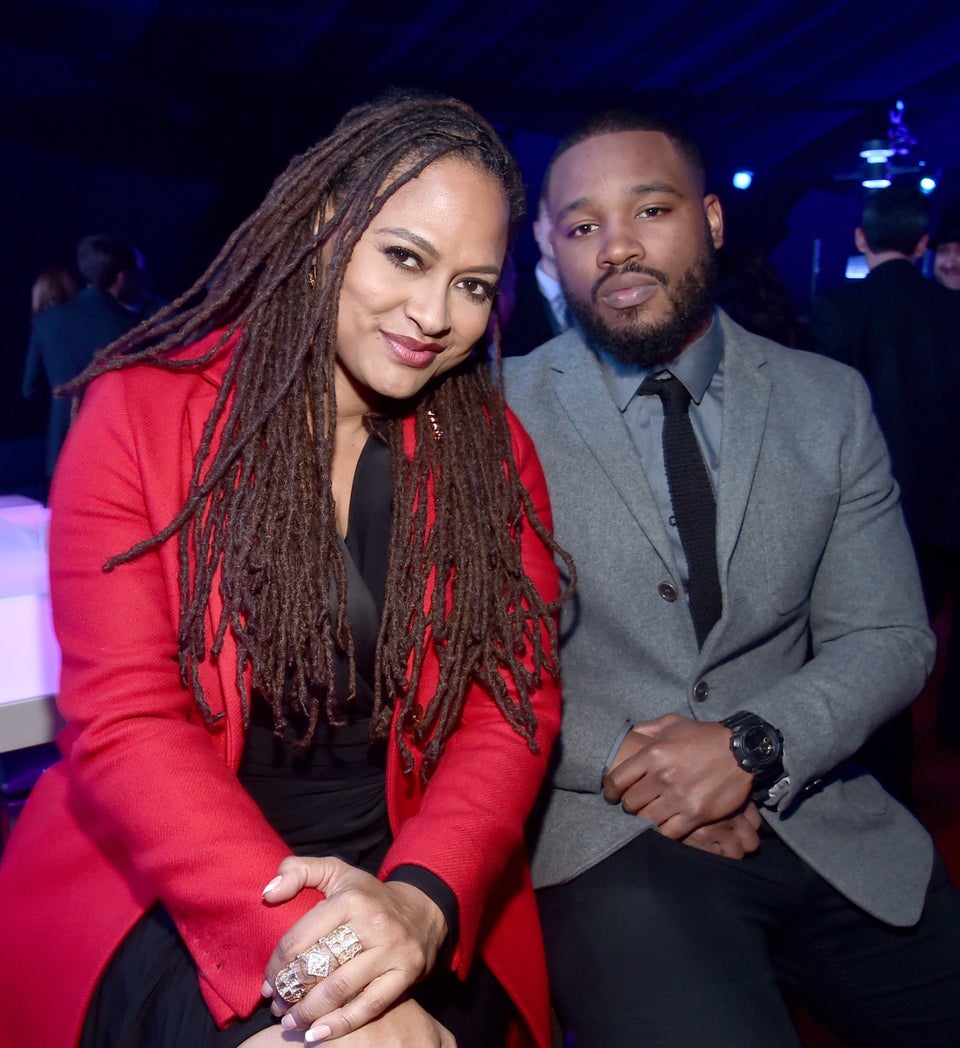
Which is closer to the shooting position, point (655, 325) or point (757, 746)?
point (757, 746)

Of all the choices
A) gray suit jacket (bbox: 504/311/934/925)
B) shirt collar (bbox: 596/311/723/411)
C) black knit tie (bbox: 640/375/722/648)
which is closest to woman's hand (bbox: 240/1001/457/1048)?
gray suit jacket (bbox: 504/311/934/925)

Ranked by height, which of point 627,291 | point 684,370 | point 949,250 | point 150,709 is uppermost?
point 949,250

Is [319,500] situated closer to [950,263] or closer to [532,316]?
[532,316]

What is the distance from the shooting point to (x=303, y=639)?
4.19 ft

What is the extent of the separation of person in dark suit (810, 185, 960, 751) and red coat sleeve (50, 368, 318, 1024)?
2598 millimetres

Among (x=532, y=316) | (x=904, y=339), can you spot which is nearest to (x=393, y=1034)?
(x=532, y=316)

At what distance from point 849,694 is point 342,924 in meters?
0.95

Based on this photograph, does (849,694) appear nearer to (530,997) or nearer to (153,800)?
(530,997)

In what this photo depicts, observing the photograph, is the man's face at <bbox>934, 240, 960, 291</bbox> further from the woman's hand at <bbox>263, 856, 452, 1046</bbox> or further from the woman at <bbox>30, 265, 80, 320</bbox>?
the woman's hand at <bbox>263, 856, 452, 1046</bbox>

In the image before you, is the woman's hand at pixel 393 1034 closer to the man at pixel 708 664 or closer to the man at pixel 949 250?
the man at pixel 708 664

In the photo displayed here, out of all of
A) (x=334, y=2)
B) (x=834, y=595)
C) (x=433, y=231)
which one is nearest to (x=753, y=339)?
(x=834, y=595)

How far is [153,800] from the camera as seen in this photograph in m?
1.13

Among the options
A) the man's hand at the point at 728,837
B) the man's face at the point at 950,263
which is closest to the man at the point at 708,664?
the man's hand at the point at 728,837

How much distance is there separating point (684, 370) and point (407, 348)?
62 cm
